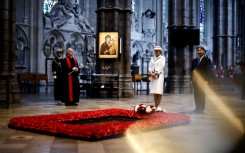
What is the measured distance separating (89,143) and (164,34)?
28.8 metres

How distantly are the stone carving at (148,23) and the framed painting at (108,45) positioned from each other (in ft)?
53.9

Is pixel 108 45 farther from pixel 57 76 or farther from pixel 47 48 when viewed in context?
pixel 47 48

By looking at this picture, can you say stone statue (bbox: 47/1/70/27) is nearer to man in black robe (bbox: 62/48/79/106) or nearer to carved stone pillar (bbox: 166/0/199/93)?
carved stone pillar (bbox: 166/0/199/93)

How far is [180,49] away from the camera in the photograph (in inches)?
849

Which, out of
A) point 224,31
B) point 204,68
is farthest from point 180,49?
point 204,68

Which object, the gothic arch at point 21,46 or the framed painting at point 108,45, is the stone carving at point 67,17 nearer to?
the gothic arch at point 21,46

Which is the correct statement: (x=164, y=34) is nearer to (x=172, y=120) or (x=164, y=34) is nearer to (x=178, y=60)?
(x=178, y=60)

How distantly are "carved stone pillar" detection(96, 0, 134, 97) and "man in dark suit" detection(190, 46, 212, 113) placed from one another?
610 cm

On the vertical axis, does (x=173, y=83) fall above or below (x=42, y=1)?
below

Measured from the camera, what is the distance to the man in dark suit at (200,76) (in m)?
10.6

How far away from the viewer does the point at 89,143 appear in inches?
226

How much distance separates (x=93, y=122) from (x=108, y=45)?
8.78m

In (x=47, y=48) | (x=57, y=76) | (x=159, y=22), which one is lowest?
(x=57, y=76)

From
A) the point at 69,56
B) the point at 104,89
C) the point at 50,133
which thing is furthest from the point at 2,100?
the point at 50,133
